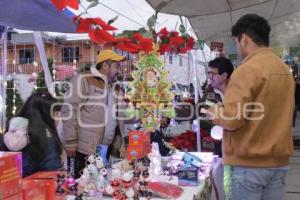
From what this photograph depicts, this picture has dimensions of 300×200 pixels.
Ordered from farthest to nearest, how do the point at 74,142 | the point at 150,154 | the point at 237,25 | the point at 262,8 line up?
the point at 262,8
the point at 74,142
the point at 150,154
the point at 237,25

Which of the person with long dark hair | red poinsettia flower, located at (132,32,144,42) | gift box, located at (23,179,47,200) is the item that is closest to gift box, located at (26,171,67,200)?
gift box, located at (23,179,47,200)

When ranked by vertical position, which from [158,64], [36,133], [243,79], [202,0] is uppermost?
[202,0]

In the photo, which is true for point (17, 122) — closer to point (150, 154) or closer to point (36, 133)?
point (36, 133)

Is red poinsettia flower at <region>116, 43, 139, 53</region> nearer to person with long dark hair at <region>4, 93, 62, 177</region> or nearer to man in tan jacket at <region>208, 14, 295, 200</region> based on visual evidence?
person with long dark hair at <region>4, 93, 62, 177</region>

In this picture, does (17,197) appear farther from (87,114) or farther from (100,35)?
(87,114)

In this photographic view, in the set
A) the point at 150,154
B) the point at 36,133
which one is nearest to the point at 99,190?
the point at 36,133

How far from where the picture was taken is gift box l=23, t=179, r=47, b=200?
4.34 feet

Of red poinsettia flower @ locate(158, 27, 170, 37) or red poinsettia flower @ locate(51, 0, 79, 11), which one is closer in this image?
red poinsettia flower @ locate(51, 0, 79, 11)

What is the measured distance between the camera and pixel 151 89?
9.04 ft

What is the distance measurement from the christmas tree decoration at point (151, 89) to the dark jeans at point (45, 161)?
2.56 feet

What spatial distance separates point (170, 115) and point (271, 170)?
43.9 inches

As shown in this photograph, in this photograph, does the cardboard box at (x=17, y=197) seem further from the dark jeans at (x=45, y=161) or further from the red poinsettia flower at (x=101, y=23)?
the red poinsettia flower at (x=101, y=23)

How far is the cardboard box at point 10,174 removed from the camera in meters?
1.21

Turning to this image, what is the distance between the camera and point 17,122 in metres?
1.72
